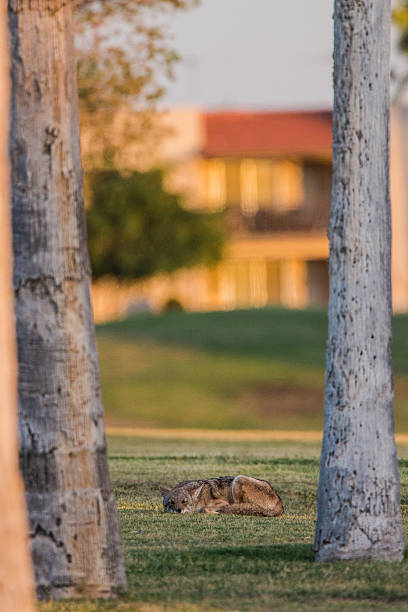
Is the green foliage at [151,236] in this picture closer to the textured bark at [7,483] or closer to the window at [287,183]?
the window at [287,183]

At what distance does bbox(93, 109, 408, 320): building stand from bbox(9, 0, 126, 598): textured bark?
37347mm

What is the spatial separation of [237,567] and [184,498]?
7.02ft

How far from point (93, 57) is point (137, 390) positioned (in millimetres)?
10405

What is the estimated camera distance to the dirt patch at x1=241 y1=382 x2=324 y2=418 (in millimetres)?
27938

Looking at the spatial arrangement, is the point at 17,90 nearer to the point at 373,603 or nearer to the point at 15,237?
the point at 15,237

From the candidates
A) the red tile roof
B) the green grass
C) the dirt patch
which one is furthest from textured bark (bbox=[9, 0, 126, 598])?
the red tile roof

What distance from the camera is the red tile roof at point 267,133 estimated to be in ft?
150

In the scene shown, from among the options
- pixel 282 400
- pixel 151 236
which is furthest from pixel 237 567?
pixel 151 236

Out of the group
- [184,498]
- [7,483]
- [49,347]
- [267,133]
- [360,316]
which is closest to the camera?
[7,483]

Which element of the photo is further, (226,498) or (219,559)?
(226,498)

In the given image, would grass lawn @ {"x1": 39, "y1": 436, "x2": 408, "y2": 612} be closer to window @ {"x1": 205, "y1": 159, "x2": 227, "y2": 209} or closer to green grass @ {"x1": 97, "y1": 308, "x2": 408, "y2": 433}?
green grass @ {"x1": 97, "y1": 308, "x2": 408, "y2": 433}

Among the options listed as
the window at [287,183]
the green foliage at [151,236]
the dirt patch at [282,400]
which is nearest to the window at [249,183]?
the window at [287,183]

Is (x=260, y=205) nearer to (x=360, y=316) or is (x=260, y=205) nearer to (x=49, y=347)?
(x=360, y=316)

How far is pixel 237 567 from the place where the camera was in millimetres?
7691
